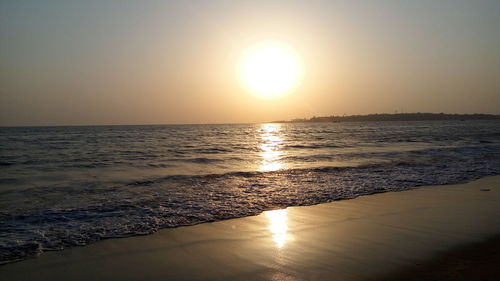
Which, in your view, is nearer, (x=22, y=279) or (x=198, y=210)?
(x=22, y=279)

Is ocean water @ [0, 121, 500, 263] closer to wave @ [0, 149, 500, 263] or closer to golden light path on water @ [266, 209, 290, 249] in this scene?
wave @ [0, 149, 500, 263]

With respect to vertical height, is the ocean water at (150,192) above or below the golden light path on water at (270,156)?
above

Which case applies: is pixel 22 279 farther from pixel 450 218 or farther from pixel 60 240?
pixel 450 218

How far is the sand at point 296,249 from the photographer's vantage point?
4730 millimetres

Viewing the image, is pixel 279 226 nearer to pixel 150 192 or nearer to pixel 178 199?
pixel 178 199

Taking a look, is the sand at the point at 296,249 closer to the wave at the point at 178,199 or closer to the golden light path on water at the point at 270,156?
the wave at the point at 178,199

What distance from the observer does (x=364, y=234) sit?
6.34m

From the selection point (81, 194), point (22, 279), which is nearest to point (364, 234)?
point (22, 279)

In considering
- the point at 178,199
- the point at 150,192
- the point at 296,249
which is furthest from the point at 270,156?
the point at 296,249

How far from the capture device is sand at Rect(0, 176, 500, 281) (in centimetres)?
473

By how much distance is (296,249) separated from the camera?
5.58 metres

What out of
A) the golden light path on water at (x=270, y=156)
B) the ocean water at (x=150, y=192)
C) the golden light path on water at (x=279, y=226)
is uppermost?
the golden light path on water at (x=279, y=226)

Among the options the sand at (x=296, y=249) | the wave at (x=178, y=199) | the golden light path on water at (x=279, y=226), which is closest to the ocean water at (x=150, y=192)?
the wave at (x=178, y=199)

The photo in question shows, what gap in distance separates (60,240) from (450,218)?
25.7ft
